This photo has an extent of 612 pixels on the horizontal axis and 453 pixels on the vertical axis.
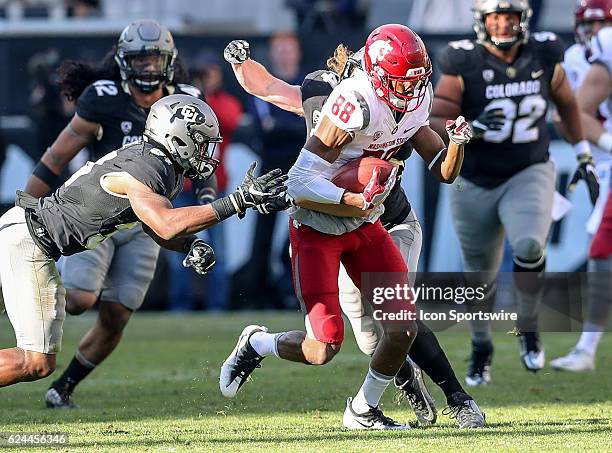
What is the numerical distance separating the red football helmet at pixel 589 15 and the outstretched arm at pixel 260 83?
101 inches

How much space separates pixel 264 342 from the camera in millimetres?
5805

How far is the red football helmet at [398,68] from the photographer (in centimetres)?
529

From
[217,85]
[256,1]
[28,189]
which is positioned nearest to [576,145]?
[28,189]

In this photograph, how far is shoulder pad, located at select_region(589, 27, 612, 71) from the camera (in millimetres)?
7930

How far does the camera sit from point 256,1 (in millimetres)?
13156

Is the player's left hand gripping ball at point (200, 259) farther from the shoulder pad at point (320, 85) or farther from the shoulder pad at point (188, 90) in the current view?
the shoulder pad at point (188, 90)

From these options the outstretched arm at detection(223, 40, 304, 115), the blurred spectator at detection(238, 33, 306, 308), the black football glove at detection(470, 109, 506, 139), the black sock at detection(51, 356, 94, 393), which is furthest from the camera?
the blurred spectator at detection(238, 33, 306, 308)

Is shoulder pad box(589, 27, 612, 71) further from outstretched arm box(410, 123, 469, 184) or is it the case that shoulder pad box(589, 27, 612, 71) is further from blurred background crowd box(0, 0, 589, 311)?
outstretched arm box(410, 123, 469, 184)

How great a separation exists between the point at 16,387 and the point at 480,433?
9.76ft

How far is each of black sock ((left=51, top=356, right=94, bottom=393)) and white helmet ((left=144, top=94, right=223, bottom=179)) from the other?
66.0 inches

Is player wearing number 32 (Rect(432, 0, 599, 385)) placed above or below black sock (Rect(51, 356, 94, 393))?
above

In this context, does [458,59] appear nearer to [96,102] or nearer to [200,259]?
[96,102]

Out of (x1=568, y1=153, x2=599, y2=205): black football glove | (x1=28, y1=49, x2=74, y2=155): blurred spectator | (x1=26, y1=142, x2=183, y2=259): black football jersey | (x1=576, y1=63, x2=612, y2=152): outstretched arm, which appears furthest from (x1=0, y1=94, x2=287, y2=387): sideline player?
(x1=28, y1=49, x2=74, y2=155): blurred spectator

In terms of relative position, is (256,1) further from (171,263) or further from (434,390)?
(434,390)
